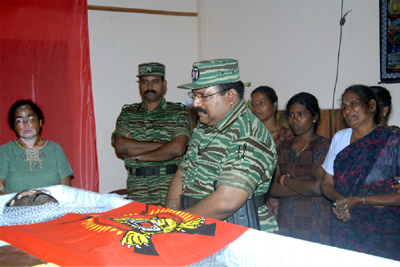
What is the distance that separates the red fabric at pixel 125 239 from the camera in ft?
3.52

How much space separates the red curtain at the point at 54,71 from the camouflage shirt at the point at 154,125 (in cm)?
72

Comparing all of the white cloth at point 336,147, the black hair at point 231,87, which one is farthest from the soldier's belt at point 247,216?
the white cloth at point 336,147

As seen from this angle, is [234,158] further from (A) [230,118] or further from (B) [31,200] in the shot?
(B) [31,200]

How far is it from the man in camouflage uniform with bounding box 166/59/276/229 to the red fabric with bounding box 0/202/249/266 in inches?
8.6

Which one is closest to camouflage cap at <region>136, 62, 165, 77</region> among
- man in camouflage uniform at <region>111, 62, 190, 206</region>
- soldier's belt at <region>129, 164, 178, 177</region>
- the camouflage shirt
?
man in camouflage uniform at <region>111, 62, 190, 206</region>

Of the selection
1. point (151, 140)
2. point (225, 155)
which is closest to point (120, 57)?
point (151, 140)

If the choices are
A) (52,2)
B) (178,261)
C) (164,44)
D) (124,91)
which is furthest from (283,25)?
(178,261)

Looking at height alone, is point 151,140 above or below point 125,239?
above

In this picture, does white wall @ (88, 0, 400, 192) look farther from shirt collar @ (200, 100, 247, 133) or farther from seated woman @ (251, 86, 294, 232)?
shirt collar @ (200, 100, 247, 133)

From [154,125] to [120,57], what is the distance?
193 centimetres

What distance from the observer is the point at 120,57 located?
4.78 meters

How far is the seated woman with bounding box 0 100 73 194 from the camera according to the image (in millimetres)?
2483

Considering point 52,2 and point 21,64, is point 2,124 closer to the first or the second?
point 21,64

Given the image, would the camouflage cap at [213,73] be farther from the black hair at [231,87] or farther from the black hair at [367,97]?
the black hair at [367,97]
